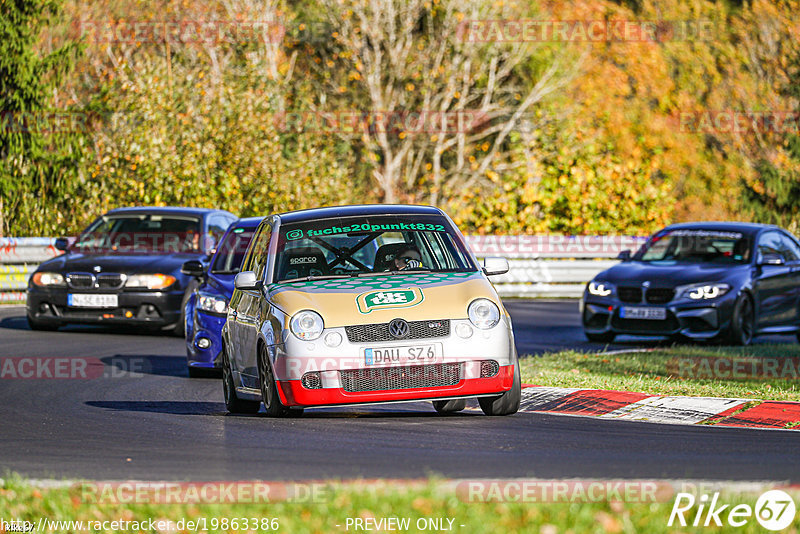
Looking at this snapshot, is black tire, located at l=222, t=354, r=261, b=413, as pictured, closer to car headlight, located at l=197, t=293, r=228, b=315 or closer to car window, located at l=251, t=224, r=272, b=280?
car window, located at l=251, t=224, r=272, b=280

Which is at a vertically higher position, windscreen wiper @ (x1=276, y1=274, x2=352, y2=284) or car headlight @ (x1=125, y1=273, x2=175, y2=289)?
windscreen wiper @ (x1=276, y1=274, x2=352, y2=284)

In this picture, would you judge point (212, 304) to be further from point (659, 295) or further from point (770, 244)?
point (770, 244)

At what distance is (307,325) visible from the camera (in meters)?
9.31

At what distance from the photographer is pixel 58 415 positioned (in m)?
10.5

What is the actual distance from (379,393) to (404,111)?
1353 inches

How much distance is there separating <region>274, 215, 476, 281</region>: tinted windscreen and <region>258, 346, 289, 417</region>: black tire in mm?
674

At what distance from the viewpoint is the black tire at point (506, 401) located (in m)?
9.72

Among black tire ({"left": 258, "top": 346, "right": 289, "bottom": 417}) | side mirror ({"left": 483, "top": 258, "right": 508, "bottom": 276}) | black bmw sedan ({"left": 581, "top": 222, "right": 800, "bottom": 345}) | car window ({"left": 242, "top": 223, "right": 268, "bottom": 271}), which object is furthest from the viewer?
black bmw sedan ({"left": 581, "top": 222, "right": 800, "bottom": 345})

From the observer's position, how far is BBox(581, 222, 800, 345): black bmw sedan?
16.6m

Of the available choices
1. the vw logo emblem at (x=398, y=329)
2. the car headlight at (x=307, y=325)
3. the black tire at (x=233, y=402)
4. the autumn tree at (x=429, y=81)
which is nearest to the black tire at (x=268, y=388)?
the car headlight at (x=307, y=325)

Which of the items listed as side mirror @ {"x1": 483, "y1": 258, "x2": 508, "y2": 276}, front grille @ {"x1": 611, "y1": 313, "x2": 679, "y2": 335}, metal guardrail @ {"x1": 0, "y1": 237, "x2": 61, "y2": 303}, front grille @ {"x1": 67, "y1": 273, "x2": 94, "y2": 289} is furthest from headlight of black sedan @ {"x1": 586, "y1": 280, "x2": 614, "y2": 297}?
metal guardrail @ {"x1": 0, "y1": 237, "x2": 61, "y2": 303}

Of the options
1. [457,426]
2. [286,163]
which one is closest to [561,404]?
[457,426]

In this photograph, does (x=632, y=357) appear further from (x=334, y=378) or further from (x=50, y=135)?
(x=50, y=135)

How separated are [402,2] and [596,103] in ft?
31.7
